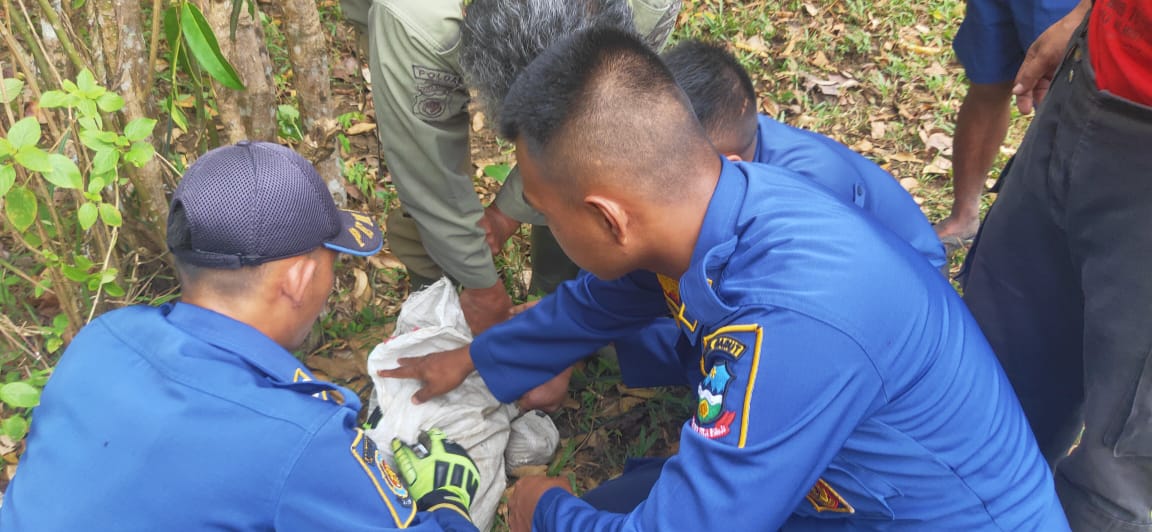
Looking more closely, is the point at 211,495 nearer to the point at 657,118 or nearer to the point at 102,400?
the point at 102,400

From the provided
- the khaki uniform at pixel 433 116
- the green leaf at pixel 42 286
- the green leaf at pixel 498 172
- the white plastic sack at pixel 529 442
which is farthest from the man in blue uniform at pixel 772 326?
the green leaf at pixel 498 172

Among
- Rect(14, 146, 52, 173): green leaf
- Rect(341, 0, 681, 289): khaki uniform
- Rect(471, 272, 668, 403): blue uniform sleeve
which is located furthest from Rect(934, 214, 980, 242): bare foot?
Rect(14, 146, 52, 173): green leaf

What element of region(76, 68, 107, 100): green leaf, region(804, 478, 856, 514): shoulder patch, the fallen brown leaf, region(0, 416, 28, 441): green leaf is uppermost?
region(76, 68, 107, 100): green leaf

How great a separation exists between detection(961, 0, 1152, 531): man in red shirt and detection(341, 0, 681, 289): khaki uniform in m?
1.23

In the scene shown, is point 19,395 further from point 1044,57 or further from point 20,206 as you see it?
point 1044,57

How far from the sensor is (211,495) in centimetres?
149

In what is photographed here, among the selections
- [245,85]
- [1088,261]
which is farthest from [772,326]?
[245,85]

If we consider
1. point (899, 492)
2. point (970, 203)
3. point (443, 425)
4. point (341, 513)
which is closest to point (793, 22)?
point (970, 203)

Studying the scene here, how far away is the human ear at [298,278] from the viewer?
1.71 meters

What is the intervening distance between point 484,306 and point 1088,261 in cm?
180

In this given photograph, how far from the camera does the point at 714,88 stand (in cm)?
236

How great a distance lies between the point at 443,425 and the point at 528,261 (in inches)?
44.1

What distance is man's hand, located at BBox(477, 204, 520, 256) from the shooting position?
313 cm

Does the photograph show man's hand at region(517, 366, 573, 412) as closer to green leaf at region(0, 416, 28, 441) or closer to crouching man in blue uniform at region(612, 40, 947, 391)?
crouching man in blue uniform at region(612, 40, 947, 391)
